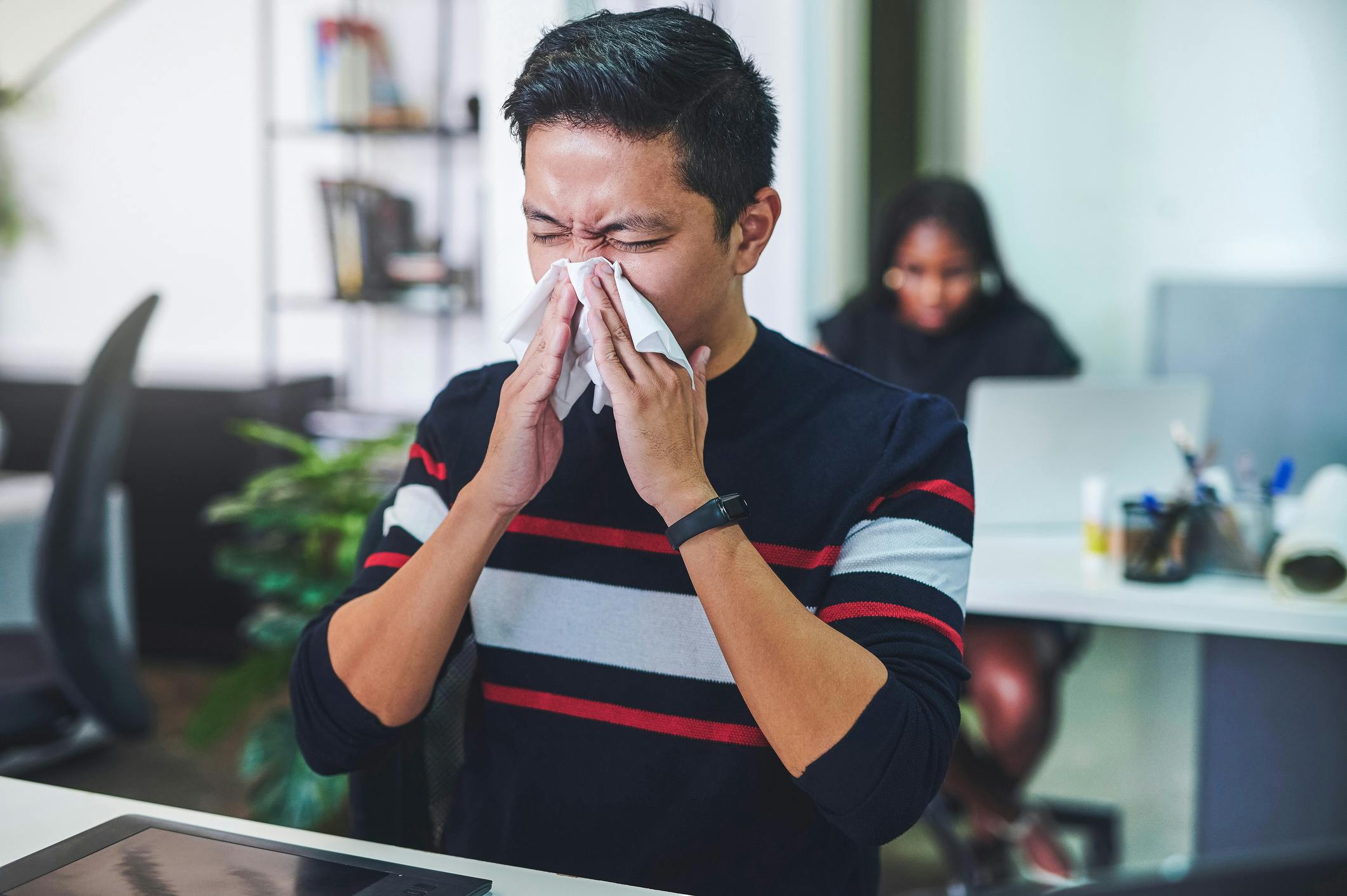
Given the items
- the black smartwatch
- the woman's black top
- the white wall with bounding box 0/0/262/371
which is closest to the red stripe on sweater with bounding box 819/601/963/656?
the black smartwatch

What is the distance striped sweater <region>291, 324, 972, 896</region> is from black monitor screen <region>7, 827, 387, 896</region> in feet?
0.67

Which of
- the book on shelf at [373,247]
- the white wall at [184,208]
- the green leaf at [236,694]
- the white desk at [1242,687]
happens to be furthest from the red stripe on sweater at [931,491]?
the book on shelf at [373,247]

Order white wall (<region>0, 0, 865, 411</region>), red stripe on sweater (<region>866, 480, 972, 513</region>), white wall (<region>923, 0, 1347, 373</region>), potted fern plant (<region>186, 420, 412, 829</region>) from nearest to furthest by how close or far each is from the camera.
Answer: red stripe on sweater (<region>866, 480, 972, 513</region>), potted fern plant (<region>186, 420, 412, 829</region>), white wall (<region>923, 0, 1347, 373</region>), white wall (<region>0, 0, 865, 411</region>)

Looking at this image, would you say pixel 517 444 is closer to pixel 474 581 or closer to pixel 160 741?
pixel 474 581

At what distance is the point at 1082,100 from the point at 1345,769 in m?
1.96

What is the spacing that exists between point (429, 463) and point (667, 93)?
1.34 ft

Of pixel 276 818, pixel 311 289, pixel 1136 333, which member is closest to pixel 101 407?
pixel 276 818

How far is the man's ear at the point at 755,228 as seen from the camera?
3.36 ft

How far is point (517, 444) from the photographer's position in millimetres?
960

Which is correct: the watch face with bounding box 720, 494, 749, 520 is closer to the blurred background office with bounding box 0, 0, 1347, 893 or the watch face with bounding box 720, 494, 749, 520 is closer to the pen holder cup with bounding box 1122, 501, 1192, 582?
the blurred background office with bounding box 0, 0, 1347, 893

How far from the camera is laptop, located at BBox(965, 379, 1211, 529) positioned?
1939 millimetres

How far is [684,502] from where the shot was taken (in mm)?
923

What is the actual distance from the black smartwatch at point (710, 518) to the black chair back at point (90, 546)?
50.9 inches

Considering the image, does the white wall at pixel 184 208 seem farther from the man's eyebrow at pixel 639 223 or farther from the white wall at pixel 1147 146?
the man's eyebrow at pixel 639 223
